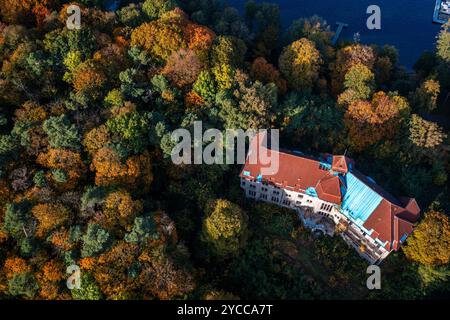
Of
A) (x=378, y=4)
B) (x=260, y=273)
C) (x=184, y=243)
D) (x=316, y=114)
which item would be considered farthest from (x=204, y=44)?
(x=378, y=4)

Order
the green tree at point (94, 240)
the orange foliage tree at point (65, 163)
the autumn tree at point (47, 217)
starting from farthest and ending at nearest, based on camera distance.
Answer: the orange foliage tree at point (65, 163)
the autumn tree at point (47, 217)
the green tree at point (94, 240)

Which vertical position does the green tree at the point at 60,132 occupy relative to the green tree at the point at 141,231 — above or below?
above

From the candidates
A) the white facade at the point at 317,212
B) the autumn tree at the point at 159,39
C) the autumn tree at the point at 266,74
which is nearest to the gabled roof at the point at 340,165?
the white facade at the point at 317,212

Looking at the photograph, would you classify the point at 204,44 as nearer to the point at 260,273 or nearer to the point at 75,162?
the point at 75,162

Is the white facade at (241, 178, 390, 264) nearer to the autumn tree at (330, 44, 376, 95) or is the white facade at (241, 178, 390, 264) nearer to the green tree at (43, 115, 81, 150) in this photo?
the autumn tree at (330, 44, 376, 95)

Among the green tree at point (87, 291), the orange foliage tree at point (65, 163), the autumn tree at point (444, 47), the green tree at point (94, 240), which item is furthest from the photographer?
the autumn tree at point (444, 47)

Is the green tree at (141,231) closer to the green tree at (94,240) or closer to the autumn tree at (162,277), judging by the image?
the autumn tree at (162,277)
